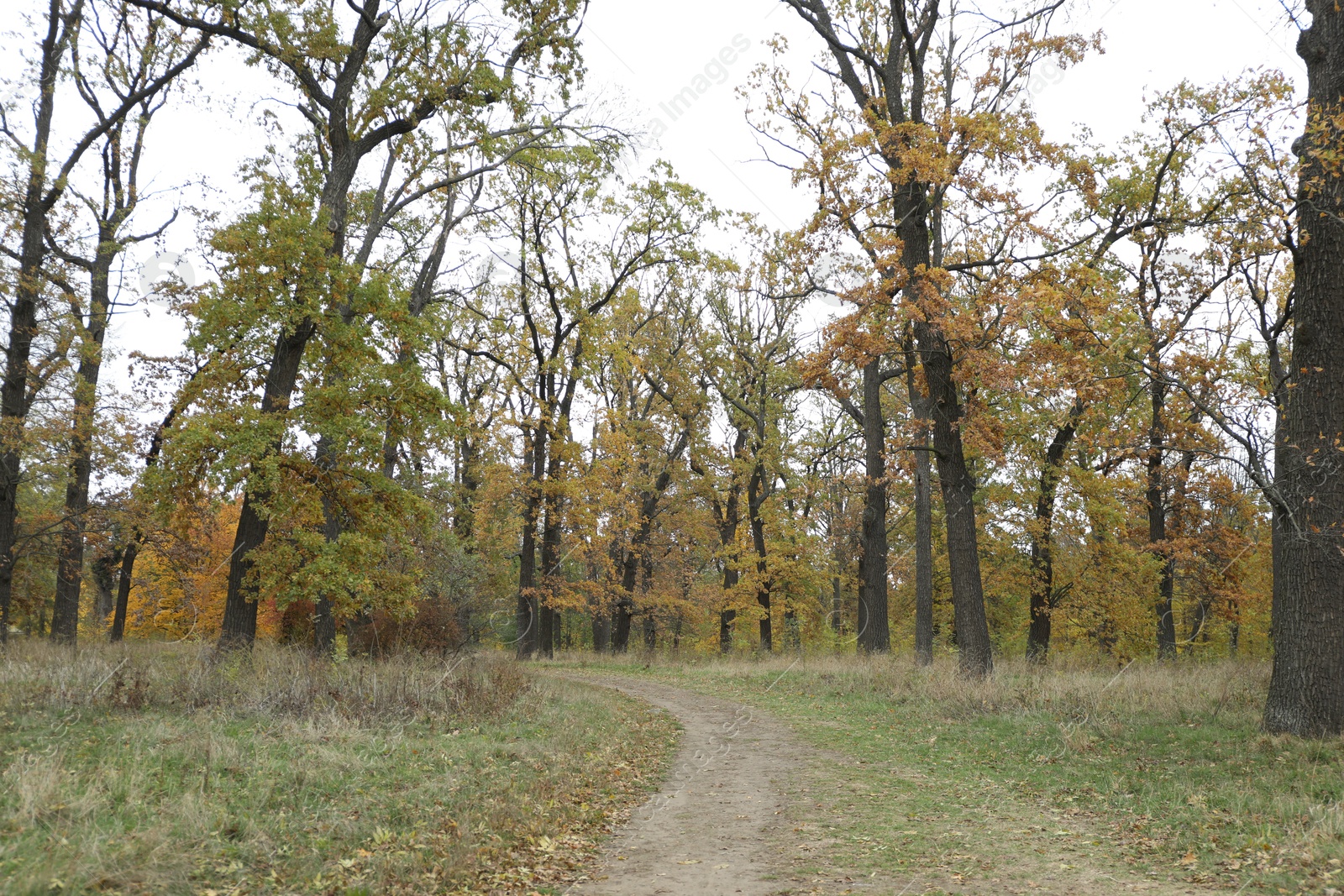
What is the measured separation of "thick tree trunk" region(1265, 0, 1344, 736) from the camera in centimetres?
920

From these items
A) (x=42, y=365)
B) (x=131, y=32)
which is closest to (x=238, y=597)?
(x=42, y=365)

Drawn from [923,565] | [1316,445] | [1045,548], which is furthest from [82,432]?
Result: [1045,548]

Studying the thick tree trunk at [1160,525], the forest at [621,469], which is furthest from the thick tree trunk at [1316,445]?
the thick tree trunk at [1160,525]

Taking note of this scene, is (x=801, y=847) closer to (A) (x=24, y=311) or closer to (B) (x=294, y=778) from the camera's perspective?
(B) (x=294, y=778)

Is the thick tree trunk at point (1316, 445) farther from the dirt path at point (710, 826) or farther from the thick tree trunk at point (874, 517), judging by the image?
the thick tree trunk at point (874, 517)

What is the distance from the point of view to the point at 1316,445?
31.2ft

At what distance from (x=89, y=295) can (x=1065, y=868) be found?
25.2m

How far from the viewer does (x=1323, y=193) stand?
9.58 meters

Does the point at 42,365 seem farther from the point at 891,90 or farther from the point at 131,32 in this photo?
the point at 891,90

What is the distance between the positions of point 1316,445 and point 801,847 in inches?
312

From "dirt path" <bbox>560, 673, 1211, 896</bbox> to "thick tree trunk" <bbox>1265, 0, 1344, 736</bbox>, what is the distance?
4.13 meters

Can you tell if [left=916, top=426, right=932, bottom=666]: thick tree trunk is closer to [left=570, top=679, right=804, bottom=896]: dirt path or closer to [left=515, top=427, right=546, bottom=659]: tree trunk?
[left=570, top=679, right=804, bottom=896]: dirt path

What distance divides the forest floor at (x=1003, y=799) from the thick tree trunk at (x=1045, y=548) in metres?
10.7

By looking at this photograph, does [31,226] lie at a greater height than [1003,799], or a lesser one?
greater
